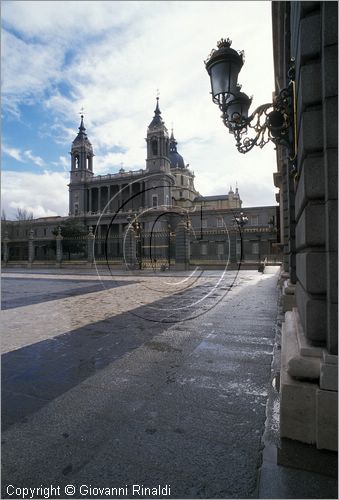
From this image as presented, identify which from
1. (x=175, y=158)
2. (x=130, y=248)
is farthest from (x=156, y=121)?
(x=130, y=248)

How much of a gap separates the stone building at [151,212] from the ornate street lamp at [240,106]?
23355mm

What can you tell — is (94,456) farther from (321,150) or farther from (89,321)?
(89,321)

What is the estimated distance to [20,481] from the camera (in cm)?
197

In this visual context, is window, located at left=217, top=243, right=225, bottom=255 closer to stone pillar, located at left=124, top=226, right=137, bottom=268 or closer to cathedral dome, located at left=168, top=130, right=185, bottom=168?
stone pillar, located at left=124, top=226, right=137, bottom=268

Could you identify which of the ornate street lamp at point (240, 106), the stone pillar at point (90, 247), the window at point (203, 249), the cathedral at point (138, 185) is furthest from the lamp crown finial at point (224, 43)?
the cathedral at point (138, 185)

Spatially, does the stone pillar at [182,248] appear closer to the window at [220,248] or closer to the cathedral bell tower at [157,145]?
the window at [220,248]

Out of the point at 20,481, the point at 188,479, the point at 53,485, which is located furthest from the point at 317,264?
the point at 20,481

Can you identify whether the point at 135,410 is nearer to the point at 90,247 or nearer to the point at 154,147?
the point at 90,247

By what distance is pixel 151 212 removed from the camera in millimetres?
52062

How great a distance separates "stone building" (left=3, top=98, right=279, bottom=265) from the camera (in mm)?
40312

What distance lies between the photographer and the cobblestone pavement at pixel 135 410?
6.44ft

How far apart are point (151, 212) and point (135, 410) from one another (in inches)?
1970

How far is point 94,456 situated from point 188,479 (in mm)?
728

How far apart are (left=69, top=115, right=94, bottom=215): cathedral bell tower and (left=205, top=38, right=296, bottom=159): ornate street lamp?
6912cm
